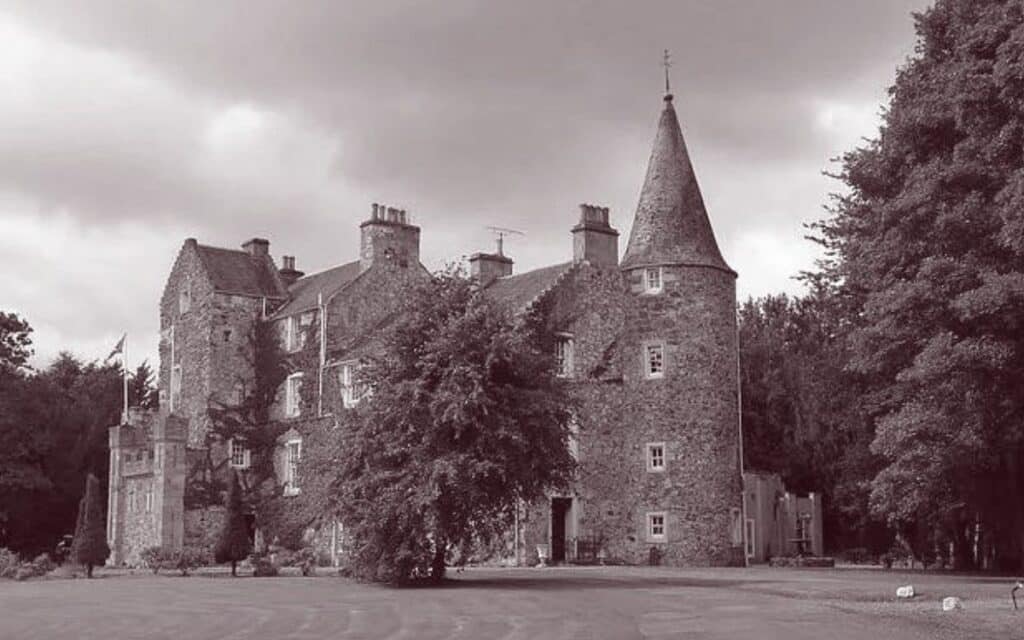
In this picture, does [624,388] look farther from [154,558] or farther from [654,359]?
[154,558]

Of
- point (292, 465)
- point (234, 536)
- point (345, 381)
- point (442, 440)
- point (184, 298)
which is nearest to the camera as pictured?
point (442, 440)

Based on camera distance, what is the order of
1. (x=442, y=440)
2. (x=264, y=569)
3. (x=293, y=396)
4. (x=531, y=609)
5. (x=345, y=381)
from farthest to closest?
(x=293, y=396), (x=345, y=381), (x=264, y=569), (x=442, y=440), (x=531, y=609)

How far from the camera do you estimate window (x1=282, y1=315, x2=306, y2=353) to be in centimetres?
5456

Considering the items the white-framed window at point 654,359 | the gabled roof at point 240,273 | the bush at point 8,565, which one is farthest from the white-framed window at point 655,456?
the bush at point 8,565

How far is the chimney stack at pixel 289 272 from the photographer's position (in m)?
61.5

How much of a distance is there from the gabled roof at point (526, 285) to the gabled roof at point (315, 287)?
25.6ft

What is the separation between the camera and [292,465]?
53.7 metres

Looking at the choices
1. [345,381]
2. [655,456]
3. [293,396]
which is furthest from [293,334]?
[655,456]

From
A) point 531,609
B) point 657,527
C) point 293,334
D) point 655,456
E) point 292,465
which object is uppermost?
point 293,334

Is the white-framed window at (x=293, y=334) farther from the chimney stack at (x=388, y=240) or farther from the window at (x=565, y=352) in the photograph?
the window at (x=565, y=352)

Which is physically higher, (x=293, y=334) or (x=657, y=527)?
(x=293, y=334)

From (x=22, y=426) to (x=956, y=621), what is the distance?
49.1 m

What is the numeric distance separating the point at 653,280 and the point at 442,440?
16.3 m

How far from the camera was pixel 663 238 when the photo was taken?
46.7 meters
